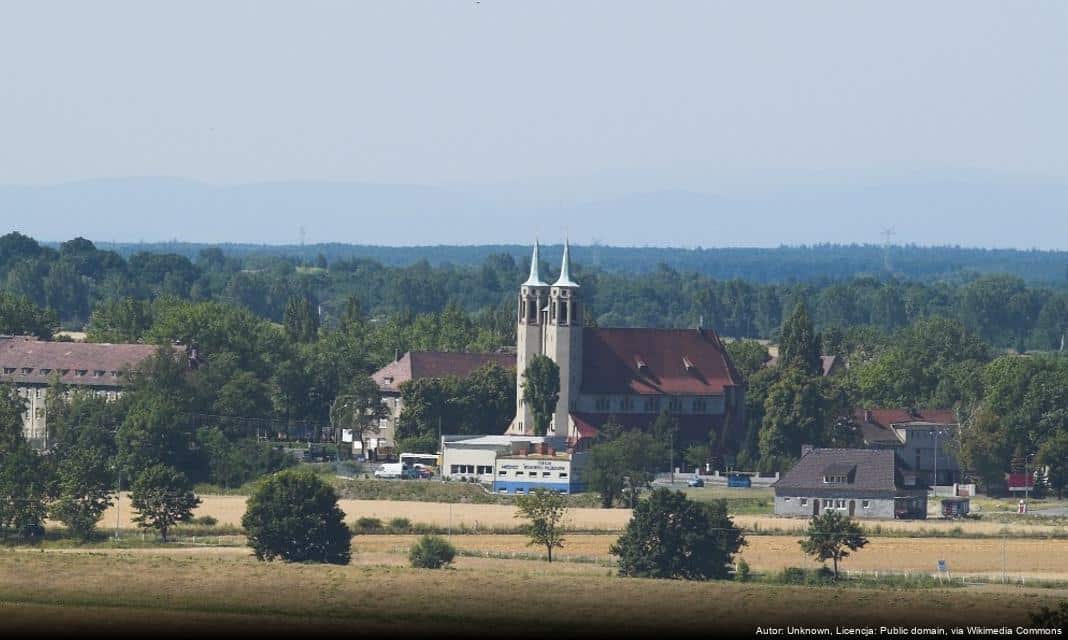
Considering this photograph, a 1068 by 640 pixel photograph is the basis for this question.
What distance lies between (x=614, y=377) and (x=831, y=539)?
149ft

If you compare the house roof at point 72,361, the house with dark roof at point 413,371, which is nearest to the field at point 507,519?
the house with dark roof at point 413,371

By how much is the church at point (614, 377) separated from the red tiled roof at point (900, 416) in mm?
5875

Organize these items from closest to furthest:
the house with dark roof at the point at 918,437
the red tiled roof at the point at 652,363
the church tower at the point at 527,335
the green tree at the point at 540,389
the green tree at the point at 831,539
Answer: the green tree at the point at 831,539, the house with dark roof at the point at 918,437, the green tree at the point at 540,389, the church tower at the point at 527,335, the red tiled roof at the point at 652,363

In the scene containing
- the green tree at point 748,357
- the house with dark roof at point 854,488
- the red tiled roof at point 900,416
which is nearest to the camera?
the house with dark roof at point 854,488

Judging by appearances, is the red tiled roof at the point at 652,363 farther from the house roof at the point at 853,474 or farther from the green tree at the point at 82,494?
the green tree at the point at 82,494

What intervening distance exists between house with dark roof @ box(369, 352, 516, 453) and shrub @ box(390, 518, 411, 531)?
31395 mm

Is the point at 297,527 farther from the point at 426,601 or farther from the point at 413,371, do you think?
the point at 413,371

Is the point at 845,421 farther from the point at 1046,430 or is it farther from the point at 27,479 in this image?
the point at 27,479

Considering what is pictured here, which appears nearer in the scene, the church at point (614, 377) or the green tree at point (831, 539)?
the green tree at point (831, 539)

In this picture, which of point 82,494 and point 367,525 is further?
point 367,525

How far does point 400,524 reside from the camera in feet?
335

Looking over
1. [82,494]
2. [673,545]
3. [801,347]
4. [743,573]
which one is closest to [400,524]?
[82,494]

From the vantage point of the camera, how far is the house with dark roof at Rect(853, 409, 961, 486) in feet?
420

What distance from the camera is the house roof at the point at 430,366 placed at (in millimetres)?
137625
